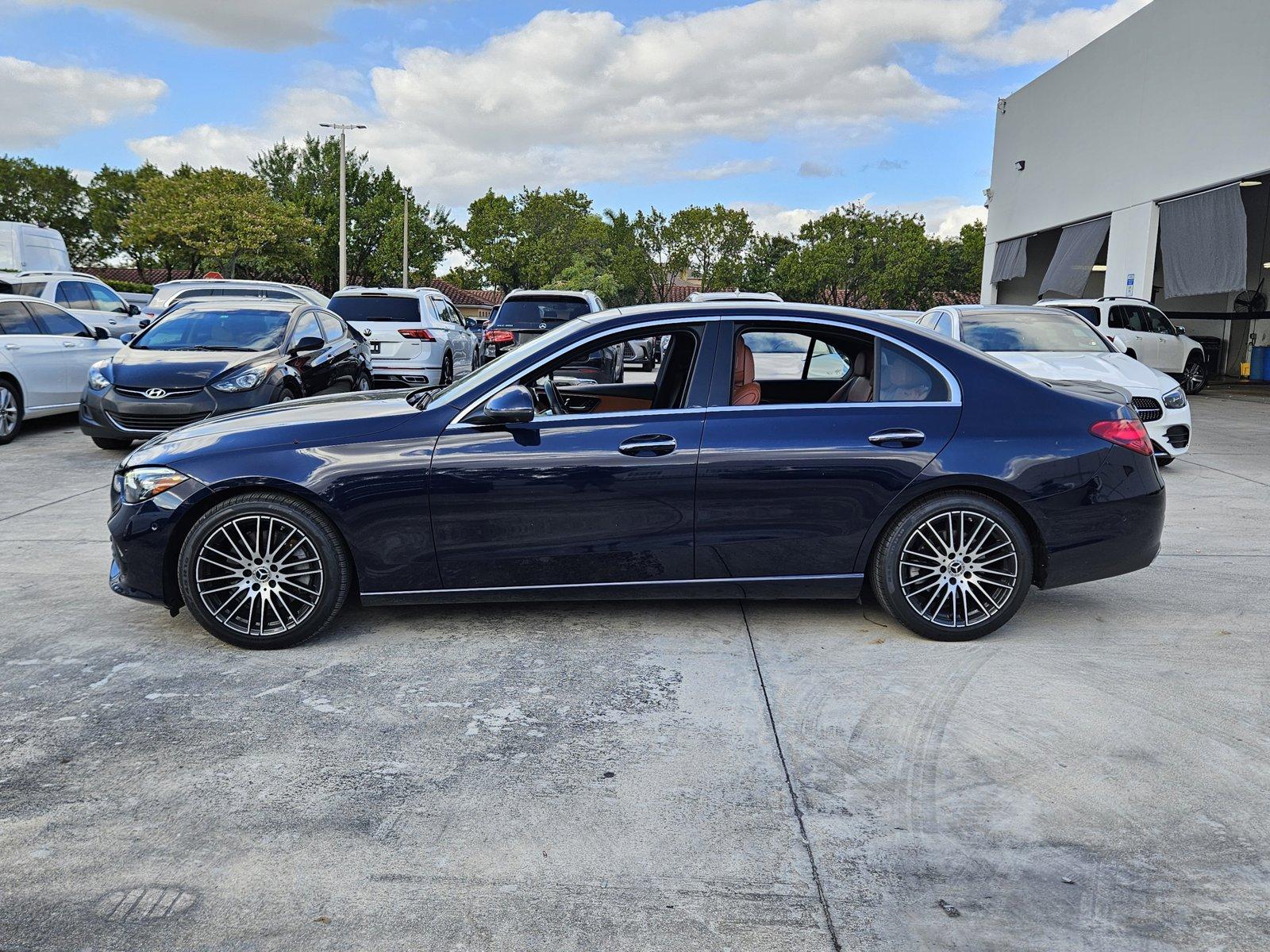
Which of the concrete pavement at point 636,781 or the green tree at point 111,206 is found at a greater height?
the green tree at point 111,206

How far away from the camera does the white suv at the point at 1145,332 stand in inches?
744

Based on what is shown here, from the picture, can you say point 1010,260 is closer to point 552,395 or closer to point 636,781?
point 552,395

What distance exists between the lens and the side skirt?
468cm

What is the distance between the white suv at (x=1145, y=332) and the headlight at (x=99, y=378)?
15518mm

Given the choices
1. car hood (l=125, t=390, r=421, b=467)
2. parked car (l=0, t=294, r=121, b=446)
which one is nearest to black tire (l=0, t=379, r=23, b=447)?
parked car (l=0, t=294, r=121, b=446)

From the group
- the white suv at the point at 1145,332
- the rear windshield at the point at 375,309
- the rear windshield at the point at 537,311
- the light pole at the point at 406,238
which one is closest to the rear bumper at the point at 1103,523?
the rear windshield at the point at 537,311

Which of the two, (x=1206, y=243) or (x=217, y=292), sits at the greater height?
(x=1206, y=243)

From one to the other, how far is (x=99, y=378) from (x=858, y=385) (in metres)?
8.14

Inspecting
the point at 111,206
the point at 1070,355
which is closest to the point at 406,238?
the point at 111,206

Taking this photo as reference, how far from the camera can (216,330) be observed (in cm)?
1091

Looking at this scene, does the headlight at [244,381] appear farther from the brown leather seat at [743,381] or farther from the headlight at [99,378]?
the brown leather seat at [743,381]

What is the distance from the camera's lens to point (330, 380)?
1149cm

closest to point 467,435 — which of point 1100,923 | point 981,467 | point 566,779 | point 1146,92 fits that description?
point 566,779

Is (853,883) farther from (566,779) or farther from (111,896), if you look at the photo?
(111,896)
